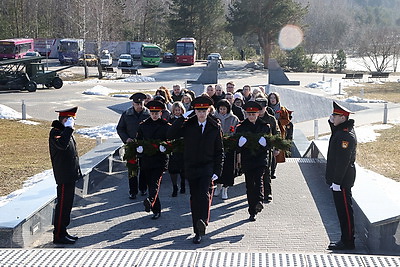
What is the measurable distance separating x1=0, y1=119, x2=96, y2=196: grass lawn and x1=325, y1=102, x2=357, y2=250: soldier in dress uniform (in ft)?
22.9

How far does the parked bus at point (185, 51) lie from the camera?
192 ft

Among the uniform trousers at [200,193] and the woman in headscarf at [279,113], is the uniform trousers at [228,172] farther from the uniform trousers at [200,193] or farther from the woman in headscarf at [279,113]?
the woman in headscarf at [279,113]

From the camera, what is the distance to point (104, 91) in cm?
3447

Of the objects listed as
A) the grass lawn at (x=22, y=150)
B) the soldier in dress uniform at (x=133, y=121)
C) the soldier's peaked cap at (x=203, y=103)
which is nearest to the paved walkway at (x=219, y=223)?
the soldier in dress uniform at (x=133, y=121)

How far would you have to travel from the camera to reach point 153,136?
7.55 metres

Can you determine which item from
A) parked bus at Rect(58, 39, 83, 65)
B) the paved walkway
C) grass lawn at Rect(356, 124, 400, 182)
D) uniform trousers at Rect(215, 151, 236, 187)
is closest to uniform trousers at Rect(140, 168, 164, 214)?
the paved walkway

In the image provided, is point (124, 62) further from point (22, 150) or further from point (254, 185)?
point (254, 185)

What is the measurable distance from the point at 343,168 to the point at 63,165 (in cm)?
326

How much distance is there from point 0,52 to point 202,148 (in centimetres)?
4864

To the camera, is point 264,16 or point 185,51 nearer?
point 264,16

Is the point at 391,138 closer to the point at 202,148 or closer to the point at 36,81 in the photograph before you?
the point at 202,148

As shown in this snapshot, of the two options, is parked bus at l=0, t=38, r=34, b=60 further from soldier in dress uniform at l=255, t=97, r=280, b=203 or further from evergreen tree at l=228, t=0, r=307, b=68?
soldier in dress uniform at l=255, t=97, r=280, b=203

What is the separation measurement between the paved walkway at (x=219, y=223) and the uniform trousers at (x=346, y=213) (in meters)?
0.19

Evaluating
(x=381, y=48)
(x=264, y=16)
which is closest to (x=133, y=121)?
(x=264, y=16)
